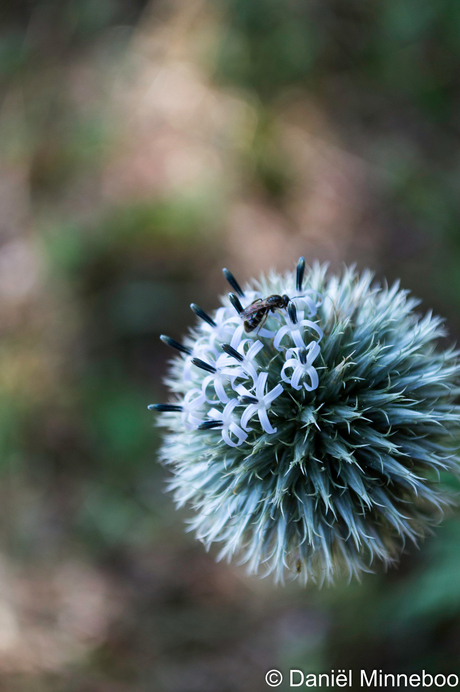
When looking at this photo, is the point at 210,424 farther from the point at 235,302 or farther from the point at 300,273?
the point at 300,273

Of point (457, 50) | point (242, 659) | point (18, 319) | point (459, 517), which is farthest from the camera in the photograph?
point (18, 319)

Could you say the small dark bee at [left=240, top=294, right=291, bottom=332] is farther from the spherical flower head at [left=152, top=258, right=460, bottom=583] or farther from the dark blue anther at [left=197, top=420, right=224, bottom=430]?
the dark blue anther at [left=197, top=420, right=224, bottom=430]

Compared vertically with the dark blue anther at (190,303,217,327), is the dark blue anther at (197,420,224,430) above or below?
below

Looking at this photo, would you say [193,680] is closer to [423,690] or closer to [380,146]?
[423,690]

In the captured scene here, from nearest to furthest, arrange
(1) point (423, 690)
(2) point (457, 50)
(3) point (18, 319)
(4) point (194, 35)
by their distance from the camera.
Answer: (1) point (423, 690) < (2) point (457, 50) < (3) point (18, 319) < (4) point (194, 35)

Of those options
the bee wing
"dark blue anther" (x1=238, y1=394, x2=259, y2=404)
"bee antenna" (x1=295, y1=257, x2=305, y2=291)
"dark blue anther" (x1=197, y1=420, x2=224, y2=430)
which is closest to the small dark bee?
the bee wing

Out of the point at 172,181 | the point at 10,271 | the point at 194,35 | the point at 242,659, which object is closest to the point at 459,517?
the point at 242,659
